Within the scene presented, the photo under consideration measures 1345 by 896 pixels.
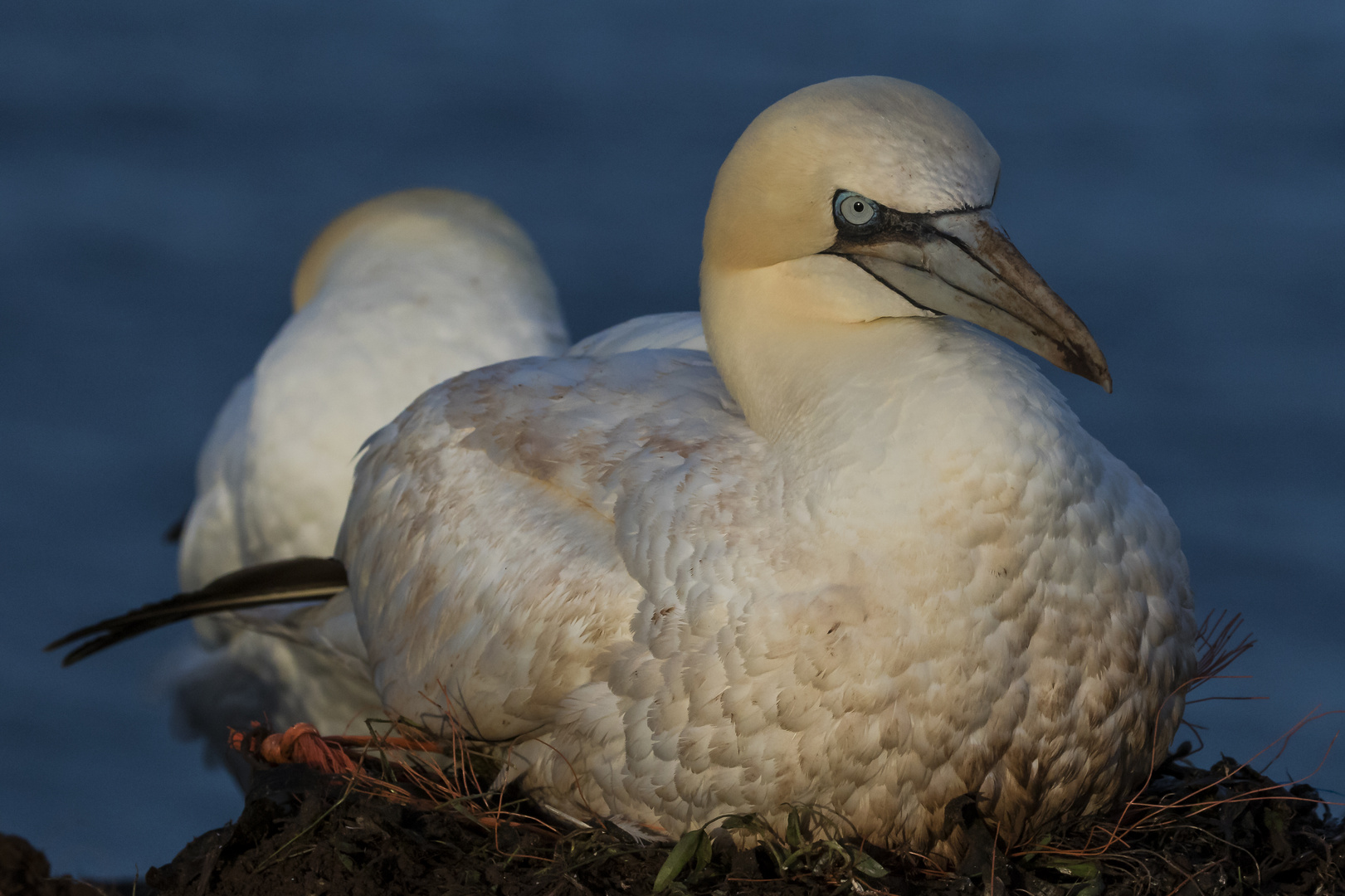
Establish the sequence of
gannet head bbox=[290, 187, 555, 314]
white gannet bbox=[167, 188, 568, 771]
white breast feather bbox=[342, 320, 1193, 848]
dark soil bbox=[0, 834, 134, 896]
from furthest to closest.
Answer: gannet head bbox=[290, 187, 555, 314] → white gannet bbox=[167, 188, 568, 771] → dark soil bbox=[0, 834, 134, 896] → white breast feather bbox=[342, 320, 1193, 848]

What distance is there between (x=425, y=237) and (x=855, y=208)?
2.97 metres

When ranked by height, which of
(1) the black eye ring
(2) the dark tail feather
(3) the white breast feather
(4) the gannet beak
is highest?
(1) the black eye ring

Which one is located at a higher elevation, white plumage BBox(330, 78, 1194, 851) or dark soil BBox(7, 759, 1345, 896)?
white plumage BBox(330, 78, 1194, 851)

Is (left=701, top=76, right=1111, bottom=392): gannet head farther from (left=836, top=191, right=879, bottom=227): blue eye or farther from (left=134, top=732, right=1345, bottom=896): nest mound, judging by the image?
(left=134, top=732, right=1345, bottom=896): nest mound

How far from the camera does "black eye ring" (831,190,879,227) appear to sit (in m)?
2.60

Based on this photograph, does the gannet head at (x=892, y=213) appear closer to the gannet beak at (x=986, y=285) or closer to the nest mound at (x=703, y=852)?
the gannet beak at (x=986, y=285)

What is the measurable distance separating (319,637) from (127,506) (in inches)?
327

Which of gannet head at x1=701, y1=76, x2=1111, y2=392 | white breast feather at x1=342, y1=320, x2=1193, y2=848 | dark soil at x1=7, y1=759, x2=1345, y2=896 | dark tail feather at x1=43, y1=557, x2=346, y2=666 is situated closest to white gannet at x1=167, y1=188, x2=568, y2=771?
dark tail feather at x1=43, y1=557, x2=346, y2=666

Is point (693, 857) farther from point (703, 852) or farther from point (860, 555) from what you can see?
point (860, 555)

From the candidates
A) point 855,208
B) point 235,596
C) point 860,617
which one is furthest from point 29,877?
point 855,208

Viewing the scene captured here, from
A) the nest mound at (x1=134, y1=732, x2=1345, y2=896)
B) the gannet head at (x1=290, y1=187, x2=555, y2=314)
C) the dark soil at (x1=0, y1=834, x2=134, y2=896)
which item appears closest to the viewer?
the nest mound at (x1=134, y1=732, x2=1345, y2=896)

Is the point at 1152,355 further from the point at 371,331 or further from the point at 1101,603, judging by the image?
the point at 1101,603

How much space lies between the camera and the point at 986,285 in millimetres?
2561

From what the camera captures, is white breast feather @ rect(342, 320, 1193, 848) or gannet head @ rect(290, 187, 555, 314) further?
gannet head @ rect(290, 187, 555, 314)
